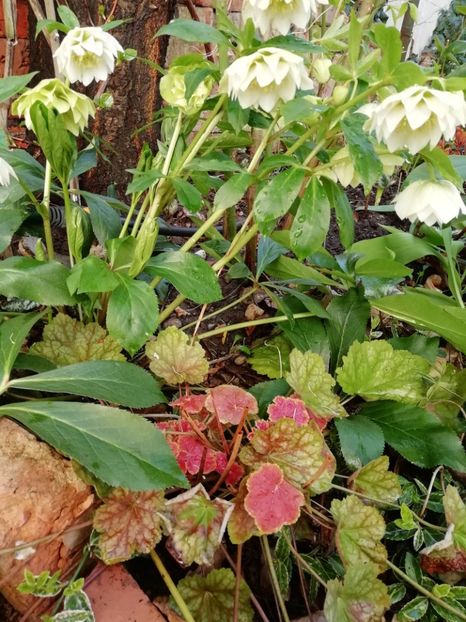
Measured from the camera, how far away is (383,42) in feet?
2.02

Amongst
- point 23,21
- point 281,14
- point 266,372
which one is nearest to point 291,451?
point 266,372

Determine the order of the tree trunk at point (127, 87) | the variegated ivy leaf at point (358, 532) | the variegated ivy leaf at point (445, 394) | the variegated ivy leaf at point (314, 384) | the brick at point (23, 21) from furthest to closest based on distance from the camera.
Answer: the brick at point (23, 21) → the tree trunk at point (127, 87) → the variegated ivy leaf at point (445, 394) → the variegated ivy leaf at point (314, 384) → the variegated ivy leaf at point (358, 532)

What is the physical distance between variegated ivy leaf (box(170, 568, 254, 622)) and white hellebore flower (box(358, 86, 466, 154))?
1.78 feet

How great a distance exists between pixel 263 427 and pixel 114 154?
0.95 m

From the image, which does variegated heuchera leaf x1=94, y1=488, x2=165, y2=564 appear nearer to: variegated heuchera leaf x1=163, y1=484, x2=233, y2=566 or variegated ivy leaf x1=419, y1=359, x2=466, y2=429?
variegated heuchera leaf x1=163, y1=484, x2=233, y2=566

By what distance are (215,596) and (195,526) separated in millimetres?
94

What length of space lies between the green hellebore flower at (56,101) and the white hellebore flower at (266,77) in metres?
0.23

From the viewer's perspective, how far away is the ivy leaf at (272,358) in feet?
3.10

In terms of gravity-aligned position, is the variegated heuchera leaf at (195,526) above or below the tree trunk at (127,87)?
below

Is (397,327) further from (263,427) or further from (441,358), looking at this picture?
(263,427)

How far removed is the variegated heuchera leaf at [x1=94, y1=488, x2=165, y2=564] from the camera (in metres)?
0.59

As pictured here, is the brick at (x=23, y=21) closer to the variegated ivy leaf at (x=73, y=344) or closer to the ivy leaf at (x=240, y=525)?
the variegated ivy leaf at (x=73, y=344)

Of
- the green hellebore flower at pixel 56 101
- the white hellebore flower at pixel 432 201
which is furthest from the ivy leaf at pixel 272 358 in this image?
the green hellebore flower at pixel 56 101

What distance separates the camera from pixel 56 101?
0.74 m
